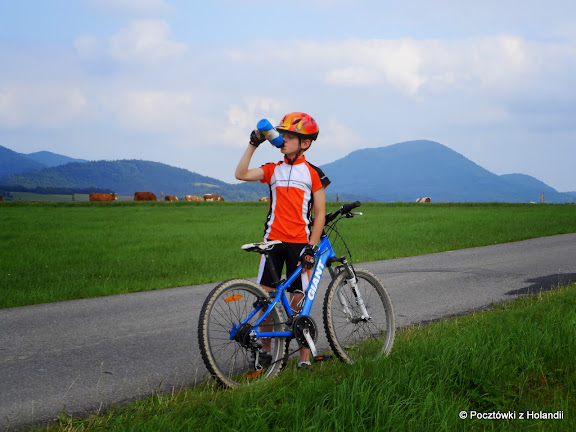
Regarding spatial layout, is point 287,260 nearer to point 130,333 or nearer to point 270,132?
point 270,132

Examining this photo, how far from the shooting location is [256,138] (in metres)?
4.86

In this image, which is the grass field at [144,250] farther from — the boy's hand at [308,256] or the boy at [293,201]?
the boy's hand at [308,256]

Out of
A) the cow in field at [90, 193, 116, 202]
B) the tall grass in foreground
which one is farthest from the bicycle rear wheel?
the cow in field at [90, 193, 116, 202]

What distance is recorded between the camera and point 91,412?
15.2ft

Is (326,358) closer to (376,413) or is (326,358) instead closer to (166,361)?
(376,413)

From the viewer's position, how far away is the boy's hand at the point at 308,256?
505cm

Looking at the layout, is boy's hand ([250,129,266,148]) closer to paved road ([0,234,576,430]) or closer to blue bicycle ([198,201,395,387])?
blue bicycle ([198,201,395,387])

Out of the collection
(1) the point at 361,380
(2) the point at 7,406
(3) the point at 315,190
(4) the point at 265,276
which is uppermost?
(3) the point at 315,190

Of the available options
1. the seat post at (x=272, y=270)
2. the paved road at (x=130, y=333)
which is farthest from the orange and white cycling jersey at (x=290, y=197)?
the paved road at (x=130, y=333)

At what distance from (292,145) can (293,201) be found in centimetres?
47

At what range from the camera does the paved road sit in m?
5.08

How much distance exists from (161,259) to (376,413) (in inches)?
478

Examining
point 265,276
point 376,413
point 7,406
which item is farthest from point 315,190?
point 7,406

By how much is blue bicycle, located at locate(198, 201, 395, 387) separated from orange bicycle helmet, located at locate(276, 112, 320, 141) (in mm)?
675
